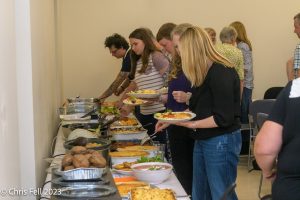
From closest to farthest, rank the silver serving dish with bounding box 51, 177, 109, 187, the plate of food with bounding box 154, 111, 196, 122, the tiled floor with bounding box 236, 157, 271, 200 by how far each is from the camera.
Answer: the silver serving dish with bounding box 51, 177, 109, 187
the plate of food with bounding box 154, 111, 196, 122
the tiled floor with bounding box 236, 157, 271, 200

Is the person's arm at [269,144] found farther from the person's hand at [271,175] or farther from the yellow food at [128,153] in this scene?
the yellow food at [128,153]

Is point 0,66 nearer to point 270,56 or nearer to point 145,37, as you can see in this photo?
point 145,37

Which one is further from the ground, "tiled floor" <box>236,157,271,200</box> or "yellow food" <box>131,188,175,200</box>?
"yellow food" <box>131,188,175,200</box>

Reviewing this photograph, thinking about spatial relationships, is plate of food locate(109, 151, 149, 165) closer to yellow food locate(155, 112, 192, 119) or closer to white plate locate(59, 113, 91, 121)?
yellow food locate(155, 112, 192, 119)

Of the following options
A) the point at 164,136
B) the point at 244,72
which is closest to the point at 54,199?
the point at 164,136

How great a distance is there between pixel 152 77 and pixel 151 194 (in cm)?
186

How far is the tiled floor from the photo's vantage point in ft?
12.7

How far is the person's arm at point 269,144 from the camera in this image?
1.60m

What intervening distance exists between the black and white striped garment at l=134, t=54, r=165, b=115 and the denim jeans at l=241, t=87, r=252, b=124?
5.72ft

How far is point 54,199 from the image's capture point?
1.55 meters

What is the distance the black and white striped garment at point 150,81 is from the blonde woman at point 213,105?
102 centimetres

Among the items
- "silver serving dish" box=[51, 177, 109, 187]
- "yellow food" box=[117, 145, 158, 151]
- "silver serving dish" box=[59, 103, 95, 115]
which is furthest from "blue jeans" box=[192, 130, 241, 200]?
"silver serving dish" box=[59, 103, 95, 115]

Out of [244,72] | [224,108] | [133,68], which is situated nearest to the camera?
[224,108]

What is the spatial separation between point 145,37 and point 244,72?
6.31 feet
